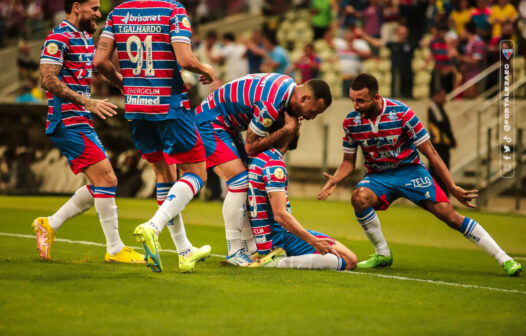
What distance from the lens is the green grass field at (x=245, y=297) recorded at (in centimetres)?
479

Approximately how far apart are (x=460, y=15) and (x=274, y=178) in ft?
41.3

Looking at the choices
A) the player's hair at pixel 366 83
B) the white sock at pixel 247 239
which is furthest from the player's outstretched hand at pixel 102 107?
the player's hair at pixel 366 83

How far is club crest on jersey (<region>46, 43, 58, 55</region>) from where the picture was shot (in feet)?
23.1

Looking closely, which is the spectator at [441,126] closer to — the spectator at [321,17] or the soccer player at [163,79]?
the spectator at [321,17]

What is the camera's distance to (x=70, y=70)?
7277 millimetres

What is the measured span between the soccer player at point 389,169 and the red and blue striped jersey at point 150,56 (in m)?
1.86

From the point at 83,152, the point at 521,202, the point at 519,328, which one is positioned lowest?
the point at 521,202

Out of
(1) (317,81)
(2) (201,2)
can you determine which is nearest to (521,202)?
(1) (317,81)

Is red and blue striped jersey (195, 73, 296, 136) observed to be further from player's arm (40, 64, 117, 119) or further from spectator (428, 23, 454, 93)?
spectator (428, 23, 454, 93)

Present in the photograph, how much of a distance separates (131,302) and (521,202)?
12568 mm

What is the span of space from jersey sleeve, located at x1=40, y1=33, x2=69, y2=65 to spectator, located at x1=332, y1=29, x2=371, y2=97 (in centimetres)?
1222

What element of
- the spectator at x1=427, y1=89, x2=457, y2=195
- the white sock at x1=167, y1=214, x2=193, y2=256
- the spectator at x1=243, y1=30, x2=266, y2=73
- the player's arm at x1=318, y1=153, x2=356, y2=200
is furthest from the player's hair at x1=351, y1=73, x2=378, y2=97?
the spectator at x1=243, y1=30, x2=266, y2=73

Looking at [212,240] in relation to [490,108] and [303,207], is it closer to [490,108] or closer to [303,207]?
[303,207]

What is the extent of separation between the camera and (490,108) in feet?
54.4
